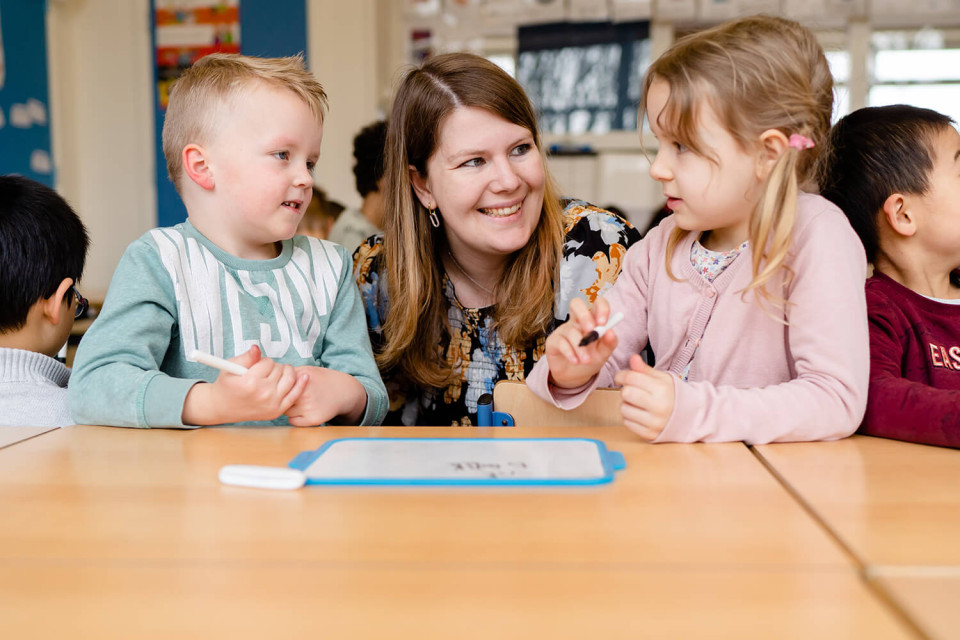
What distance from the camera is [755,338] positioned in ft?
3.65

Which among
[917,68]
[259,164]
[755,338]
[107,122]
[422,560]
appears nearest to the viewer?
[422,560]

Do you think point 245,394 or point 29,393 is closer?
point 245,394

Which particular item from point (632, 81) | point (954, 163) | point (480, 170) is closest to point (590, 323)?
point (480, 170)

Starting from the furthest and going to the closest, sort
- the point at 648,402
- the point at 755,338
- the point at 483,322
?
the point at 483,322 < the point at 755,338 < the point at 648,402

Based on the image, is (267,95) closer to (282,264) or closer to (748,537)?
(282,264)

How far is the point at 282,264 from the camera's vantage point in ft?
4.20

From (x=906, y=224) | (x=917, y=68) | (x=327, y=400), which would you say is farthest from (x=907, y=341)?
(x=917, y=68)

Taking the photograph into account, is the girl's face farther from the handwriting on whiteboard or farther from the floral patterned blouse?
the handwriting on whiteboard

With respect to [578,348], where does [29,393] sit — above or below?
below

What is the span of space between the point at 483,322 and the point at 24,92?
10.8ft

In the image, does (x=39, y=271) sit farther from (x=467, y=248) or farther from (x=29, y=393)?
(x=467, y=248)

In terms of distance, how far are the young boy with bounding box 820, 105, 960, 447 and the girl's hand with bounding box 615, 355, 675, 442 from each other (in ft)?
1.20

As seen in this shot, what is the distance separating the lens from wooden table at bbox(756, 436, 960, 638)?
1.61ft

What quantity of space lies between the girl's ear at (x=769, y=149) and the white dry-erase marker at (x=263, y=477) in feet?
2.33
